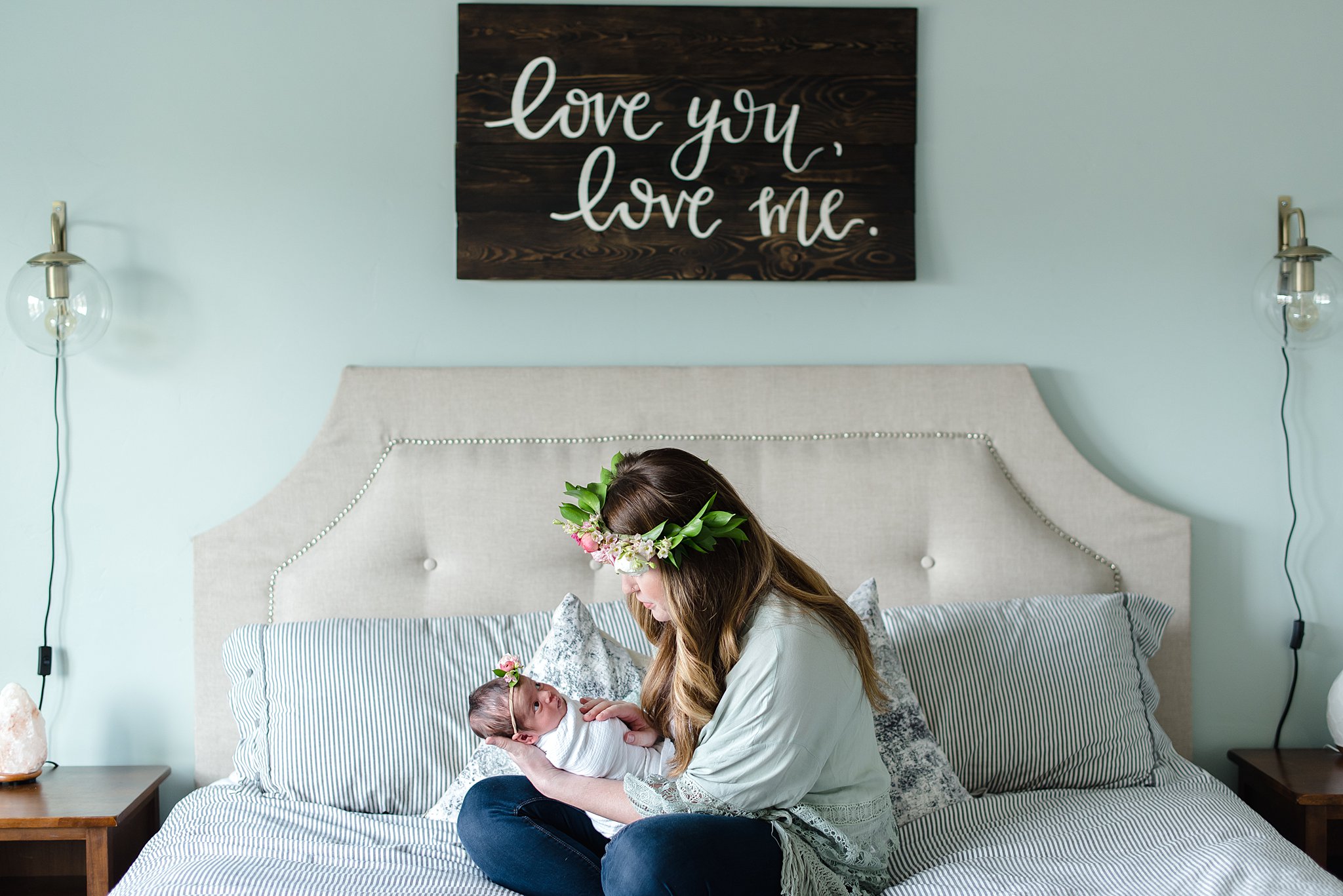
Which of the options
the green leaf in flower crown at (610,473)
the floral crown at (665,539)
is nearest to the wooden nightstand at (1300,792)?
the floral crown at (665,539)

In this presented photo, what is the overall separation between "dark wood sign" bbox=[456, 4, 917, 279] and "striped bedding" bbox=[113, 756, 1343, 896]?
1.12 meters

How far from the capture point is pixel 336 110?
2303mm

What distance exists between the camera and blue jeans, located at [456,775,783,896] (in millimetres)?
1353

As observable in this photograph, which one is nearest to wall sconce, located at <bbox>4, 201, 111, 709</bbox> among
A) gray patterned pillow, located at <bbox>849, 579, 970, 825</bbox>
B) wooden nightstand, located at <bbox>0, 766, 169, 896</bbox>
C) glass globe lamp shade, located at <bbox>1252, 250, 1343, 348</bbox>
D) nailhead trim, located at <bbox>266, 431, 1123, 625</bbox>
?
nailhead trim, located at <bbox>266, 431, 1123, 625</bbox>

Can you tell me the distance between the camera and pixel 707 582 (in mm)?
1487

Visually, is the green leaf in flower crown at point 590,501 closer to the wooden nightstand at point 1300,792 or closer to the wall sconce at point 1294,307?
the wooden nightstand at point 1300,792

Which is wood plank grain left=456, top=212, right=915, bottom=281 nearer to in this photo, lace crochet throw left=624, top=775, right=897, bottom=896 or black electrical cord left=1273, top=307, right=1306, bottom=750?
black electrical cord left=1273, top=307, right=1306, bottom=750

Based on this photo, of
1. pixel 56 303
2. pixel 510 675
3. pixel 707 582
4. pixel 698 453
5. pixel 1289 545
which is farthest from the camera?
pixel 1289 545

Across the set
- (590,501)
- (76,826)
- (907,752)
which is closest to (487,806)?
(590,501)

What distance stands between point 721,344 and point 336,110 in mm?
961

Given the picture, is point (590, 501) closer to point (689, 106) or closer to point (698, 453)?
point (698, 453)

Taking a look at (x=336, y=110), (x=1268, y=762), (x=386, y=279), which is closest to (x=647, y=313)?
(x=386, y=279)

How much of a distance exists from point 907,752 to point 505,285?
1.25 meters

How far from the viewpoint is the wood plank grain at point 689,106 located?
230cm
